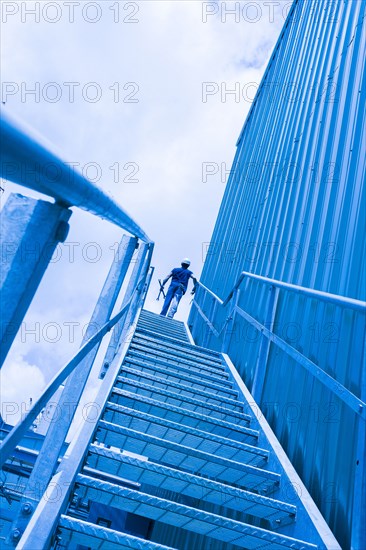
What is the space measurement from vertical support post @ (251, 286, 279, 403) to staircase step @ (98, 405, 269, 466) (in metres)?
1.04

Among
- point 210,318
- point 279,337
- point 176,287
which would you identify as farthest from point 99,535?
point 176,287

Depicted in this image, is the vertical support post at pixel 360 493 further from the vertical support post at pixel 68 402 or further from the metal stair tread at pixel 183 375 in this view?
the metal stair tread at pixel 183 375

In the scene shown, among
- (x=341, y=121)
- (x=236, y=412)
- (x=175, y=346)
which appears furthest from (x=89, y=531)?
(x=341, y=121)

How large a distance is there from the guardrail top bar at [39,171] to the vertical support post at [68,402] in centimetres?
126

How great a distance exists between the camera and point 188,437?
126 inches

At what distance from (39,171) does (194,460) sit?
2567 millimetres

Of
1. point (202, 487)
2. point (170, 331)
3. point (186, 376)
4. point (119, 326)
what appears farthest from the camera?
point (170, 331)

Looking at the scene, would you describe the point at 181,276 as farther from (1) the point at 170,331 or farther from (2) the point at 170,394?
(2) the point at 170,394

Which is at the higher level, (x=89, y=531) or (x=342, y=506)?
(x=342, y=506)

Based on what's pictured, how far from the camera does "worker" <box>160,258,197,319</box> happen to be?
9.66 meters

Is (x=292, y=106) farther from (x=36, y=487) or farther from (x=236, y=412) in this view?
(x=36, y=487)

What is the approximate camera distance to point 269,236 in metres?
6.09

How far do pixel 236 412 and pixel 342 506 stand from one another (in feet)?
4.61

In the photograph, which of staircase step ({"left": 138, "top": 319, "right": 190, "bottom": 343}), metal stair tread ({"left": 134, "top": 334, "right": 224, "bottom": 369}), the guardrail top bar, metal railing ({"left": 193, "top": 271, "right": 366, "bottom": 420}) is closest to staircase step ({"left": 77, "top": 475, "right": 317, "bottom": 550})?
metal railing ({"left": 193, "top": 271, "right": 366, "bottom": 420})
